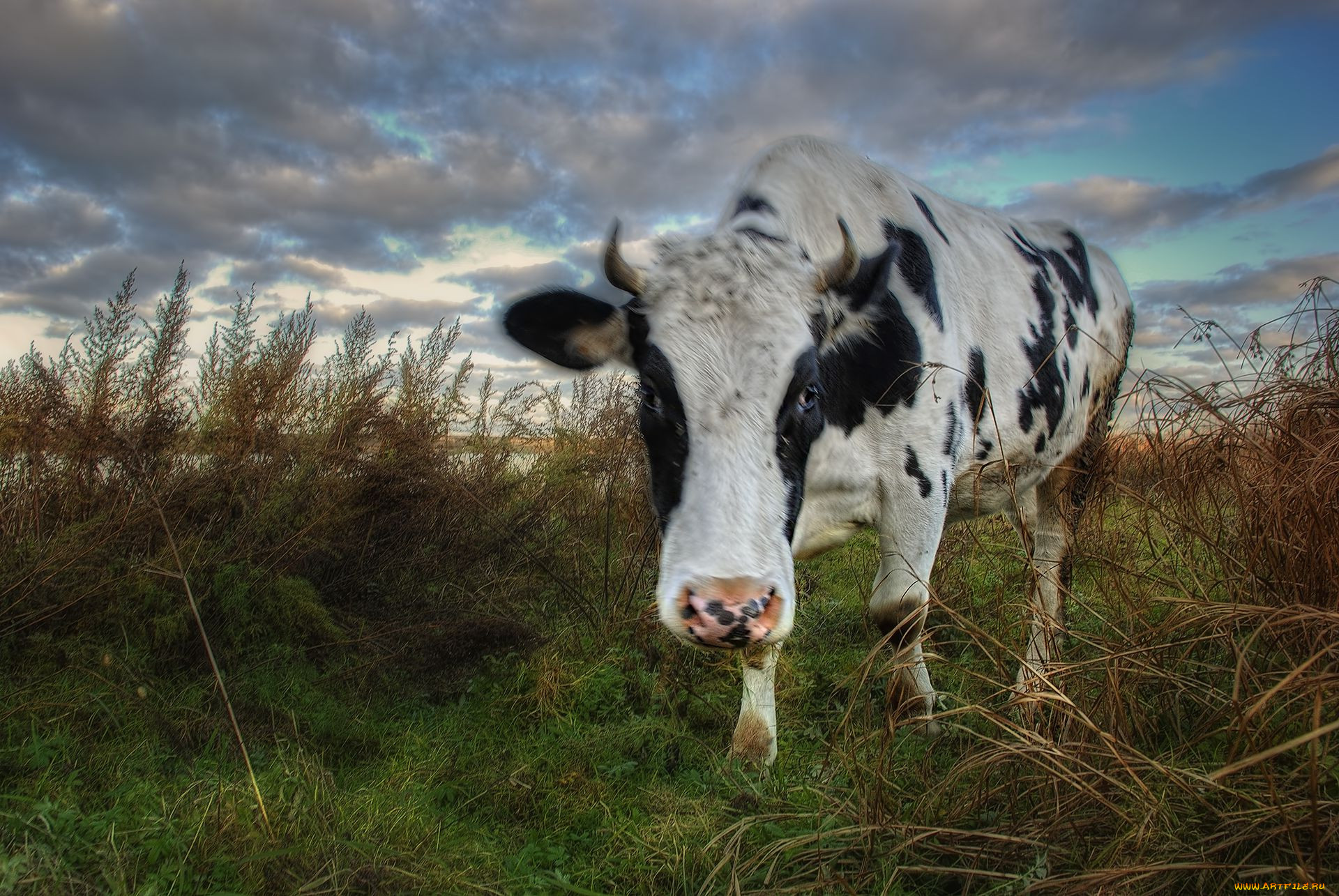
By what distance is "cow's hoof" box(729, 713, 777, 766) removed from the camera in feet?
12.0

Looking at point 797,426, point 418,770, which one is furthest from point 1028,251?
point 418,770

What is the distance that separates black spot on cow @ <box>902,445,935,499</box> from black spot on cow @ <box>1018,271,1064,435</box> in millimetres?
1278

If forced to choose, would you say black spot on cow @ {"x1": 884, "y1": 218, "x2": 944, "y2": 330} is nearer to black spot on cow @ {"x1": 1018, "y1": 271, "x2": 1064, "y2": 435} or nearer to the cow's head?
the cow's head

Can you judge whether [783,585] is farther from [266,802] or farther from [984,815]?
[266,802]

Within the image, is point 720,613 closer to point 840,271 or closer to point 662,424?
point 662,424

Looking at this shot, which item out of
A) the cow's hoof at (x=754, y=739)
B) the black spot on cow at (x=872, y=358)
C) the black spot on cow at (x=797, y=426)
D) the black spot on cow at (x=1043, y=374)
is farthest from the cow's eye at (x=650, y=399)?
the black spot on cow at (x=1043, y=374)

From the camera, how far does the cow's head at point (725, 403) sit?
100 inches

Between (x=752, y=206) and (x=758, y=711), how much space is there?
91.9 inches

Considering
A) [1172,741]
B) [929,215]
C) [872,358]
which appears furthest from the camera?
[929,215]

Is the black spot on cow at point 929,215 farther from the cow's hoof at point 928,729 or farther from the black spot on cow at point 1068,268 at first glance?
the cow's hoof at point 928,729

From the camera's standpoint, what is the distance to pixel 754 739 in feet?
12.2

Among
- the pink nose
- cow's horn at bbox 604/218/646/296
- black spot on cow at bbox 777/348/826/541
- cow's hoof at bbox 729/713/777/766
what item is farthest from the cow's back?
cow's hoof at bbox 729/713/777/766

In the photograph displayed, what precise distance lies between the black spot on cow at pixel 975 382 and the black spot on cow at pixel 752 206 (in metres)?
1.29

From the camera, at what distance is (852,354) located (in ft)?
11.7
